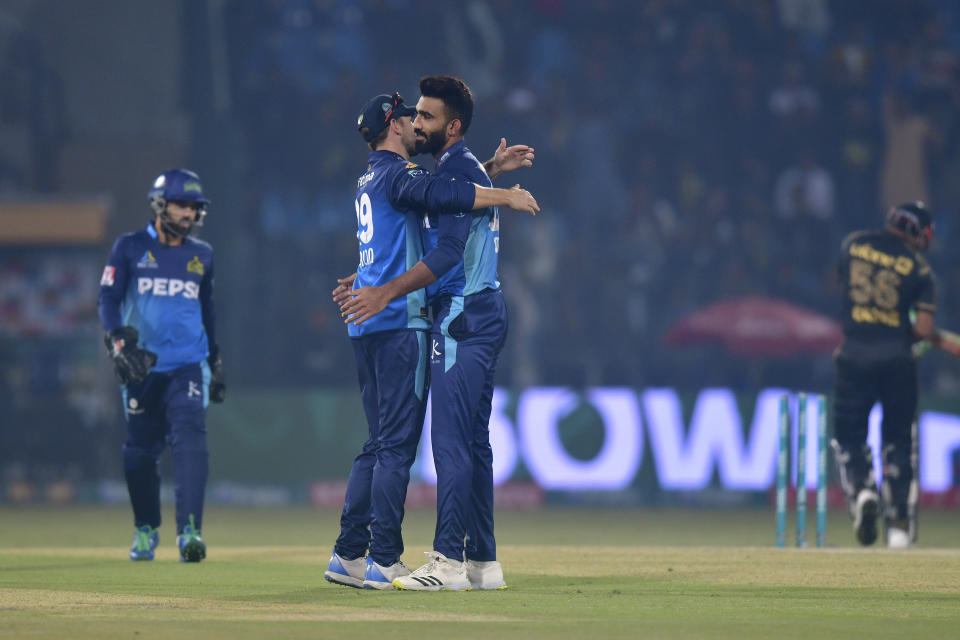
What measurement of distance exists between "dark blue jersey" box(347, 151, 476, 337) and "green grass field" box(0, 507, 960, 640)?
134cm

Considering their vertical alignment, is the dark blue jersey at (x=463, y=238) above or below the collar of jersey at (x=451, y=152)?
below

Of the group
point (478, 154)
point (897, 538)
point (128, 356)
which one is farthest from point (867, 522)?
point (478, 154)

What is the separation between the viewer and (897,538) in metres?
11.1

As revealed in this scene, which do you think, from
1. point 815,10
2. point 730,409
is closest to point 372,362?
point 730,409

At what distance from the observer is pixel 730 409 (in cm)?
1684

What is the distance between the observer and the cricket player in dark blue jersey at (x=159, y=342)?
9.36 m

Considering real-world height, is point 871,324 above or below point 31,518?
above

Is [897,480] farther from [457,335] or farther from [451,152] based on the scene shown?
[451,152]

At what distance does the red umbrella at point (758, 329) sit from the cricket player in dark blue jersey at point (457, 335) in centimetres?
1191

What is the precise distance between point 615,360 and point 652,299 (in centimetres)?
120

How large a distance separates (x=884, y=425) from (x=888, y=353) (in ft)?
1.89

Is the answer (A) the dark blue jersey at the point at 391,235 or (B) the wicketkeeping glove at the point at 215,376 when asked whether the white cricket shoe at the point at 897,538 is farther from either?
(A) the dark blue jersey at the point at 391,235

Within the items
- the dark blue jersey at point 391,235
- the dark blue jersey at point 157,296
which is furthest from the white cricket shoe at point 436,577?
the dark blue jersey at point 157,296

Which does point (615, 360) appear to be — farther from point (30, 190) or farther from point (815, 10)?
point (30, 190)
